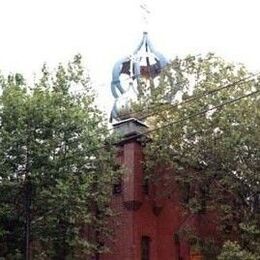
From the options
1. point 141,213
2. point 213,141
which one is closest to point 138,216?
point 141,213

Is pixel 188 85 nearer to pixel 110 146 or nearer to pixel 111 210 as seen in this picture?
pixel 110 146

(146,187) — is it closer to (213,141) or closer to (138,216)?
(138,216)

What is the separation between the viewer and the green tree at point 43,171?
74.7 feet

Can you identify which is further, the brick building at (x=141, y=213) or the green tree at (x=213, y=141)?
the brick building at (x=141, y=213)

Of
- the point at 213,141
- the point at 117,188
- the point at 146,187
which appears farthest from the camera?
the point at 146,187

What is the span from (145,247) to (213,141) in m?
6.43

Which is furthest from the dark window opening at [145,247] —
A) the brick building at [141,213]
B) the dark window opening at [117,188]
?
the dark window opening at [117,188]

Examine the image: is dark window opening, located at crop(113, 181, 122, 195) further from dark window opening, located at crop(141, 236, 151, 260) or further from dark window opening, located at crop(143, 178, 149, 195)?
dark window opening, located at crop(141, 236, 151, 260)

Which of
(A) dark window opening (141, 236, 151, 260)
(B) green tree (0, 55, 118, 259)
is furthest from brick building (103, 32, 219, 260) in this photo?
(B) green tree (0, 55, 118, 259)

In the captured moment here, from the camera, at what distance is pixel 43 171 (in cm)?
2286

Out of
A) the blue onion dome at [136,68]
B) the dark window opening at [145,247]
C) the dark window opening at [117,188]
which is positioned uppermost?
the blue onion dome at [136,68]

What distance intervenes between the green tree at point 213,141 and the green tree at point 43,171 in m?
3.19

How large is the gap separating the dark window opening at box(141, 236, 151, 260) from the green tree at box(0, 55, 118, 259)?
4.35m

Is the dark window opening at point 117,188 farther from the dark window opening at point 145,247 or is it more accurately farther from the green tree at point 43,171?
the green tree at point 43,171
